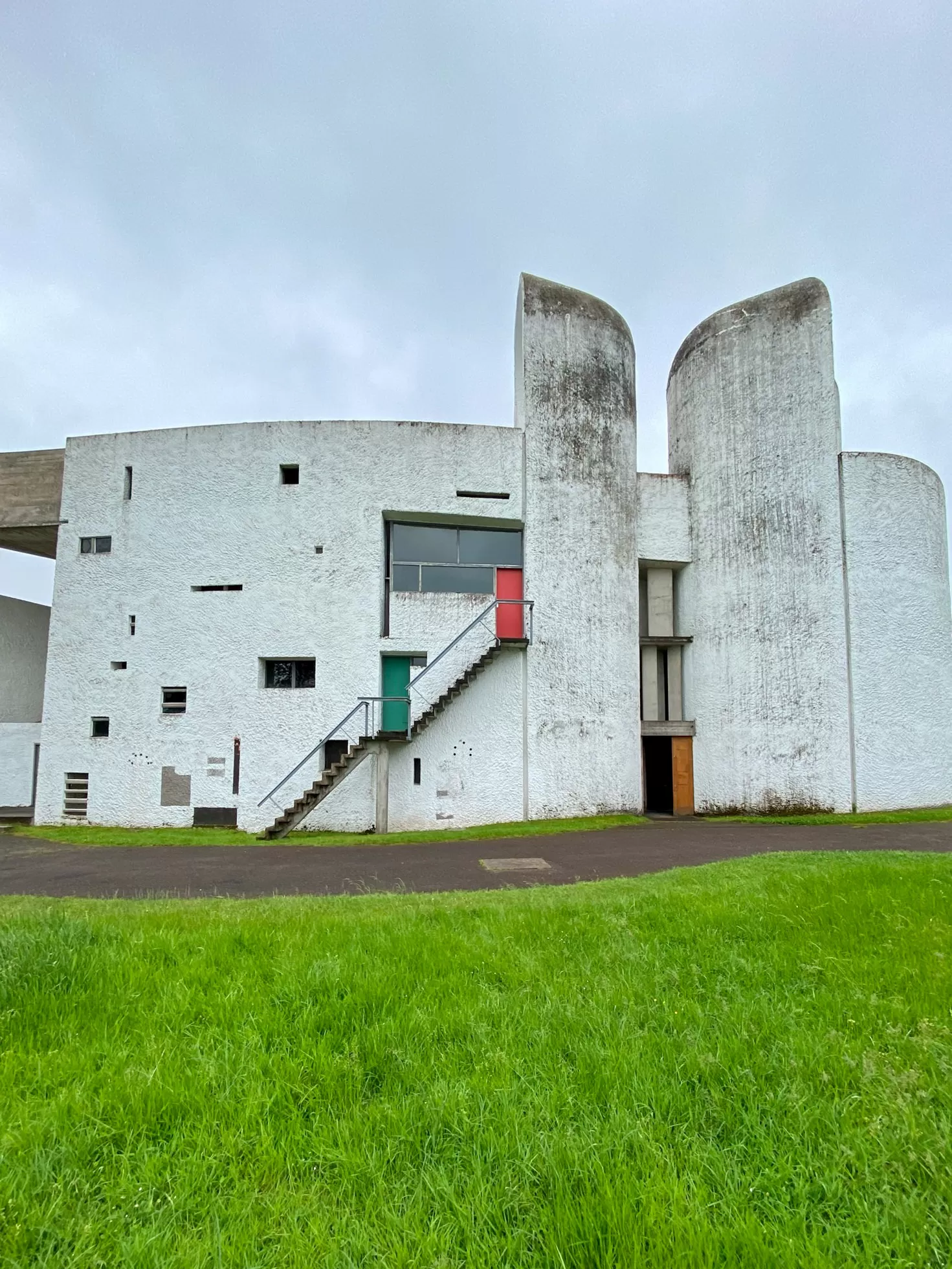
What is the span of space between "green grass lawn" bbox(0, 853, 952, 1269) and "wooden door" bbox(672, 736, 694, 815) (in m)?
14.5

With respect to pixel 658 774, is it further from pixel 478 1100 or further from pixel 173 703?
pixel 478 1100

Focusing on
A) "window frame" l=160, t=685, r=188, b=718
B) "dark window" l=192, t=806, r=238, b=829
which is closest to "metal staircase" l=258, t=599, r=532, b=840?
"dark window" l=192, t=806, r=238, b=829

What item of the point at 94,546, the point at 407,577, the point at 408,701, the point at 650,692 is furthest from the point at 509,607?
the point at 94,546

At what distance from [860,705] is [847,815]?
2741 millimetres

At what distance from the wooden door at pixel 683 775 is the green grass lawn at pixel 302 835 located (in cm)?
304

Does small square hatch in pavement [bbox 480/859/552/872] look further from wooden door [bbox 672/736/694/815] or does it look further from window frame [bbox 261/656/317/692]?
wooden door [bbox 672/736/694/815]

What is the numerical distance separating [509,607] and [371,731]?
14.8 feet

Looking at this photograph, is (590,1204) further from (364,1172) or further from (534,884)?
(534,884)

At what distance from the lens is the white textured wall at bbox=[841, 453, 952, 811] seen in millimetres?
16594

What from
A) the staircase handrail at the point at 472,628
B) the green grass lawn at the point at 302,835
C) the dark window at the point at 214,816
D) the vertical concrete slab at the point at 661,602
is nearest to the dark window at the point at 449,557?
the staircase handrail at the point at 472,628

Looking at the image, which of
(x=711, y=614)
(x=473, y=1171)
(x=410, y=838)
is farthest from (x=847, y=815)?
(x=473, y=1171)

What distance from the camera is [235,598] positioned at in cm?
1597

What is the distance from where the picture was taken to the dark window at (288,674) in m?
16.0

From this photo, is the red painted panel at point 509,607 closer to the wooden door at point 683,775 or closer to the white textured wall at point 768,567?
the white textured wall at point 768,567
